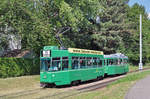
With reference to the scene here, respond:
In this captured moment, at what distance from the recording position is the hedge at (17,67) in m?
20.7

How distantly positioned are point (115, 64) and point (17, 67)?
40.4 feet

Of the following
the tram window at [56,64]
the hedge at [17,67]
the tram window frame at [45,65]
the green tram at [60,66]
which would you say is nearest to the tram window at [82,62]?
the green tram at [60,66]

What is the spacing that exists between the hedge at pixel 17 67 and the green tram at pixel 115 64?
818 cm

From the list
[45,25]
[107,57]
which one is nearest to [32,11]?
[45,25]

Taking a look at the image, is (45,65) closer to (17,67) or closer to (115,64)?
(17,67)

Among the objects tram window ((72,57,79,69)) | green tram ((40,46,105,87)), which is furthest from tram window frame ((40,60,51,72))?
tram window ((72,57,79,69))

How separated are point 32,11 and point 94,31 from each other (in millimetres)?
18197

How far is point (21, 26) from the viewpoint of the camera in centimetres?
2075

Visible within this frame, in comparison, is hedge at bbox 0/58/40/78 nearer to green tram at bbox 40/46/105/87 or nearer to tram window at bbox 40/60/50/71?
green tram at bbox 40/46/105/87

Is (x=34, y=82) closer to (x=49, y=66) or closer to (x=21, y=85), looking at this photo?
(x=21, y=85)

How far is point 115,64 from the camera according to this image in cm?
2786

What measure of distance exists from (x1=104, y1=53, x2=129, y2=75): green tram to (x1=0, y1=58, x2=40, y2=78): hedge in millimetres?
8175

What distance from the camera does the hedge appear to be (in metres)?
20.7

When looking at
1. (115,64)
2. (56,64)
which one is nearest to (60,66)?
(56,64)
